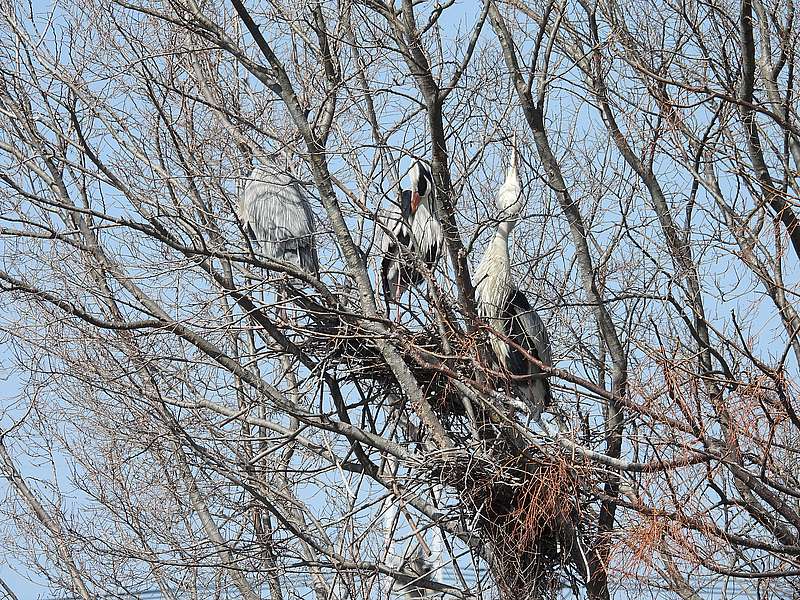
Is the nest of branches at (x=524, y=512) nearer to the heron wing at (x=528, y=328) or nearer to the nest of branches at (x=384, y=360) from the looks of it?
the nest of branches at (x=384, y=360)

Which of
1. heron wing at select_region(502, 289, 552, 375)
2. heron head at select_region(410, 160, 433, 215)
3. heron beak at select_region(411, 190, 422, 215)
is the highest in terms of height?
heron head at select_region(410, 160, 433, 215)

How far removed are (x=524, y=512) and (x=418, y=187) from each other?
108 inches

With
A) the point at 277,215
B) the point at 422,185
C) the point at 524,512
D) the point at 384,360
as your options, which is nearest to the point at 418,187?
the point at 422,185

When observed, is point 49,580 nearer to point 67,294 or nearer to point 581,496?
point 67,294

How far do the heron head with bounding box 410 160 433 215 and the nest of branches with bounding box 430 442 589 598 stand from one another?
244 centimetres

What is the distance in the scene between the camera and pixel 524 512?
526 centimetres

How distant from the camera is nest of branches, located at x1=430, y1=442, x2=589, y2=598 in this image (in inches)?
196

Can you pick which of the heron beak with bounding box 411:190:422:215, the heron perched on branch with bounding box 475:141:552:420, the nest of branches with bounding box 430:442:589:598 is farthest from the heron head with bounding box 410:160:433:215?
the nest of branches with bounding box 430:442:589:598

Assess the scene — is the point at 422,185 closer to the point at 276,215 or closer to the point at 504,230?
the point at 504,230

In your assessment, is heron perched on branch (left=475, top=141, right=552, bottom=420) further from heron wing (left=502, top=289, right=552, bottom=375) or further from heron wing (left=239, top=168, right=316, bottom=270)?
heron wing (left=239, top=168, right=316, bottom=270)

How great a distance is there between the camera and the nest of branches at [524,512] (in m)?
4.98

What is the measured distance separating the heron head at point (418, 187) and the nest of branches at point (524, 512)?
244cm

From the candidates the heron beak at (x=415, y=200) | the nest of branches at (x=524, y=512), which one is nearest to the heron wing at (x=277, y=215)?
the heron beak at (x=415, y=200)

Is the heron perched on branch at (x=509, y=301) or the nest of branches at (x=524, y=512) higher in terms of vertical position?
the heron perched on branch at (x=509, y=301)
